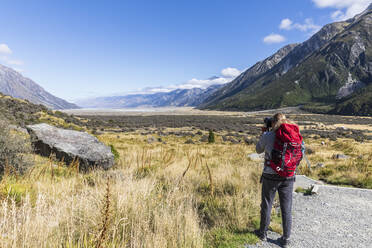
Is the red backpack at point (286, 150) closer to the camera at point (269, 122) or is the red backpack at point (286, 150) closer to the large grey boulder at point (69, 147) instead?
the camera at point (269, 122)

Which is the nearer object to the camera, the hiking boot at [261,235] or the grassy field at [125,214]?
the grassy field at [125,214]

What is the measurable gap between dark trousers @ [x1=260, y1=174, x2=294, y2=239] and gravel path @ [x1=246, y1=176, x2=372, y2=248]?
297 mm

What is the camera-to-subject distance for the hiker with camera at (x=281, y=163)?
3.57 metres

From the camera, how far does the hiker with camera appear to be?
3.57 m

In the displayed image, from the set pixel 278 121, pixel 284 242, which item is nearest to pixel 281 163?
pixel 278 121

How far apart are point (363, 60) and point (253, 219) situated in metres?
254

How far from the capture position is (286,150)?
3564 mm

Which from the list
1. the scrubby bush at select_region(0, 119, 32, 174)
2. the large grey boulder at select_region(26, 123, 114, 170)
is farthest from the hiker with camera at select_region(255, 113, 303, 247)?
the large grey boulder at select_region(26, 123, 114, 170)

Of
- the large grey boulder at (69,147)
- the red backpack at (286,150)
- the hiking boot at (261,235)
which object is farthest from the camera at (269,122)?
the large grey boulder at (69,147)

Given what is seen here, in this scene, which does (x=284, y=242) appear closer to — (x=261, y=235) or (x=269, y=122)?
(x=261, y=235)

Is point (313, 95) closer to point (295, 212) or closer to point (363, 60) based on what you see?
point (363, 60)

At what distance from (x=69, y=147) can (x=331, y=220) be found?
9.63 meters

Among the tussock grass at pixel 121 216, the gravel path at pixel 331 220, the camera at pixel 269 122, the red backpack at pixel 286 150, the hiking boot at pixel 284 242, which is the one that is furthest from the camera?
the camera at pixel 269 122

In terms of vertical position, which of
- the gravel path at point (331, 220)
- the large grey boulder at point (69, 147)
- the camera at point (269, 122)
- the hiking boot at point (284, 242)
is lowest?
the gravel path at point (331, 220)
